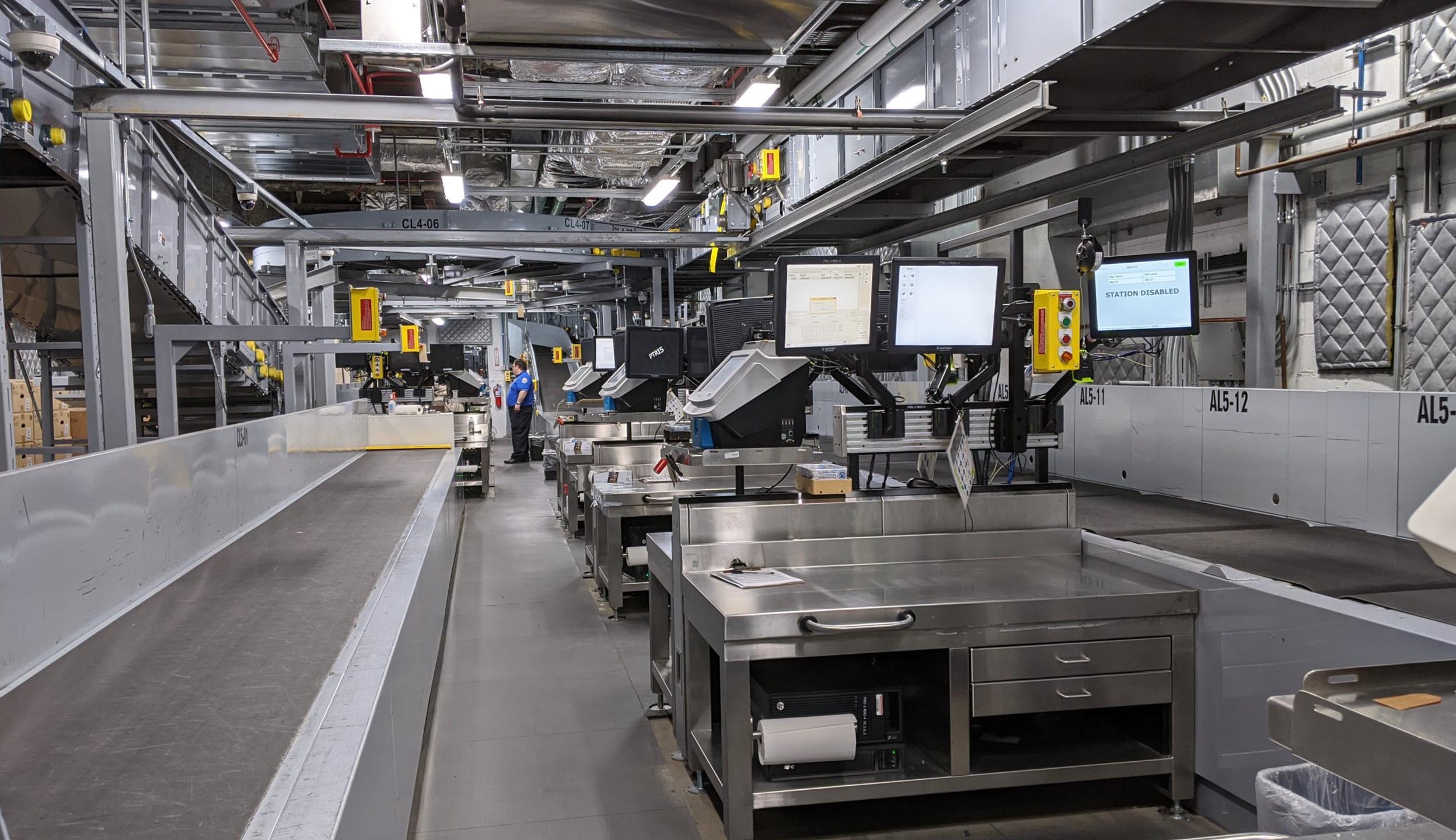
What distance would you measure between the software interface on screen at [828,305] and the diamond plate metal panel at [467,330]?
2360cm

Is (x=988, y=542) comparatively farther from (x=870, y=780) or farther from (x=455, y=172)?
(x=455, y=172)

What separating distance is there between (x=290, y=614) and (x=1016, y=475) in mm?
2915

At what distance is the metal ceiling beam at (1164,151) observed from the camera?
3543mm

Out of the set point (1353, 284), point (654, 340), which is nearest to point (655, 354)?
point (654, 340)

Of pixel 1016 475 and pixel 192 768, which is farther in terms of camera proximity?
pixel 1016 475

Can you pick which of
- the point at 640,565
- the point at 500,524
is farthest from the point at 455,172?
the point at 640,565

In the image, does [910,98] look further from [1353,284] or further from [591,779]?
[591,779]

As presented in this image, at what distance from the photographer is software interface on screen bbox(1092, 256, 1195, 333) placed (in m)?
4.91

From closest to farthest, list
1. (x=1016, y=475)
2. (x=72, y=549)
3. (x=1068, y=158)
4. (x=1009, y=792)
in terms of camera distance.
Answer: (x=72, y=549), (x=1009, y=792), (x=1016, y=475), (x=1068, y=158)

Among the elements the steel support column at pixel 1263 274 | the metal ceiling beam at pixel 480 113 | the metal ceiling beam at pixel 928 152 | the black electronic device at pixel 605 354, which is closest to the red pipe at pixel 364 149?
the metal ceiling beam at pixel 480 113

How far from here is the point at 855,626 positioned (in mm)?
2531

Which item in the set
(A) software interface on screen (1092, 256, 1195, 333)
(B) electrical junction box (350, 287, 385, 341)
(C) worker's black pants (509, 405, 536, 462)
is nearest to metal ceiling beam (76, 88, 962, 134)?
(A) software interface on screen (1092, 256, 1195, 333)

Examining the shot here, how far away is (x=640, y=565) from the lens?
17.8 feet

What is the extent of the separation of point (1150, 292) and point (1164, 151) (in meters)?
0.94
